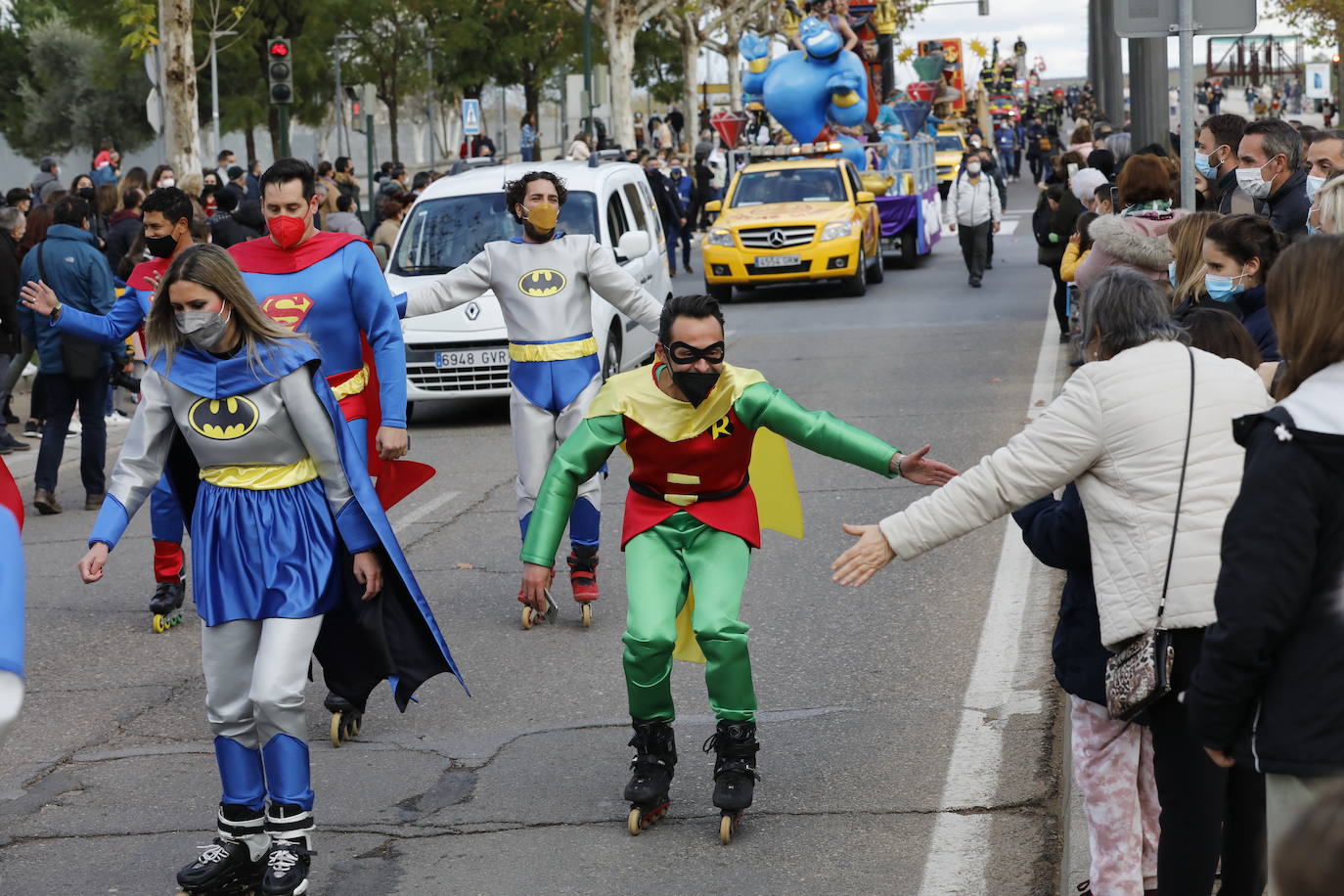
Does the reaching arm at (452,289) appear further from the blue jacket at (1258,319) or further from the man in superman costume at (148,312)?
the blue jacket at (1258,319)

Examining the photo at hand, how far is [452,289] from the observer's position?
26.5 ft

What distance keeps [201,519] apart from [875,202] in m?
22.2

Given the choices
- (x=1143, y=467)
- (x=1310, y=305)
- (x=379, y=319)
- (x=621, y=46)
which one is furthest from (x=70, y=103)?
(x=1310, y=305)

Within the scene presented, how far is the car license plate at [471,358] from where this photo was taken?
45.3 ft

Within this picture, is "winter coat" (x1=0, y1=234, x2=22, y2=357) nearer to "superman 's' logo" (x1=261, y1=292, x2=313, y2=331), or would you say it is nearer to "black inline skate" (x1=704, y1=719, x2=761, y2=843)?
"superman 's' logo" (x1=261, y1=292, x2=313, y2=331)

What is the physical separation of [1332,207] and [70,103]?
55.4 m

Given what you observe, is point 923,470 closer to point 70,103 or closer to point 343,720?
point 343,720

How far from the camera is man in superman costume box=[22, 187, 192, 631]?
26.1 feet

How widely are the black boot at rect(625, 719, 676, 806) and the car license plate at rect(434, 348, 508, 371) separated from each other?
8.58 m

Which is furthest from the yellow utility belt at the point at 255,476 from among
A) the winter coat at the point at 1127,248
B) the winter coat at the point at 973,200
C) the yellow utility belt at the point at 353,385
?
the winter coat at the point at 973,200

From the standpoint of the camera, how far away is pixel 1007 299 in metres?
21.8

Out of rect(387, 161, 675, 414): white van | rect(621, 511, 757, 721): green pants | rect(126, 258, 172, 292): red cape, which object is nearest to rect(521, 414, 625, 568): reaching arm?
rect(621, 511, 757, 721): green pants

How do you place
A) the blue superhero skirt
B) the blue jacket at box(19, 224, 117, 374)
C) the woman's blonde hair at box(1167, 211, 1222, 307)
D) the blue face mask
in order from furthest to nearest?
the blue jacket at box(19, 224, 117, 374) < the woman's blonde hair at box(1167, 211, 1222, 307) < the blue face mask < the blue superhero skirt

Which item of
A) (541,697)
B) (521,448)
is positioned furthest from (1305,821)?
(521,448)
